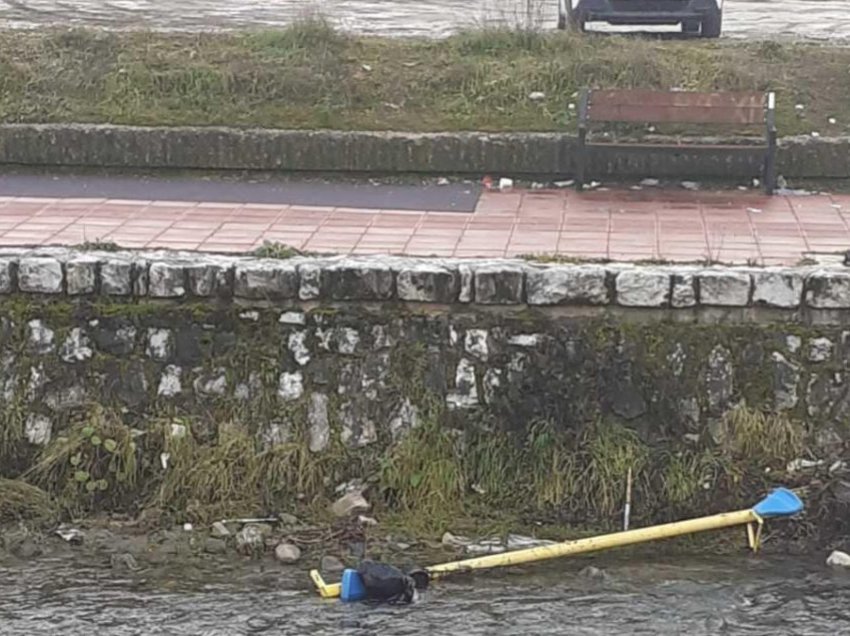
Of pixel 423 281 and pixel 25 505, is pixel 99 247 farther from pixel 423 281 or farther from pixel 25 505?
pixel 423 281

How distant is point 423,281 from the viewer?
268 inches

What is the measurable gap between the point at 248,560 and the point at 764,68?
623 centimetres

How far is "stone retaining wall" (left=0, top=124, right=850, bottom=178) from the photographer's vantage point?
9.87m

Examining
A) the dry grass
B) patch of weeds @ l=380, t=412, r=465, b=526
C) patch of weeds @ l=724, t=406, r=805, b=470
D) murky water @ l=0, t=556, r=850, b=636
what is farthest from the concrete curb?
the dry grass

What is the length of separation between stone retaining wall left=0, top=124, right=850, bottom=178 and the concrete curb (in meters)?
3.02

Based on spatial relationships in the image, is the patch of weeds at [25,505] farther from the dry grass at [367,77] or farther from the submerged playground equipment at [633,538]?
the dry grass at [367,77]

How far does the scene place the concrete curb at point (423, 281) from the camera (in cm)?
674

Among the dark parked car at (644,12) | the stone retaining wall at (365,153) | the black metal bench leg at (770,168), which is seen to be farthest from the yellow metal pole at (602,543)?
the dark parked car at (644,12)

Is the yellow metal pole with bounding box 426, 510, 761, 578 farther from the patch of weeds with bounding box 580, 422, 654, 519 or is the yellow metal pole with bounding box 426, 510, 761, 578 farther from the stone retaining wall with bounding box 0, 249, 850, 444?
the stone retaining wall with bounding box 0, 249, 850, 444

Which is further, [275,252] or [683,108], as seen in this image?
[683,108]

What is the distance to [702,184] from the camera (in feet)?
32.5

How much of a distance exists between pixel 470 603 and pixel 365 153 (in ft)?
15.2

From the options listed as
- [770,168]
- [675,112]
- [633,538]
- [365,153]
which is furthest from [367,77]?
[633,538]

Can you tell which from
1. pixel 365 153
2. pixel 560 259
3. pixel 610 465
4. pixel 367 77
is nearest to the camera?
pixel 610 465
